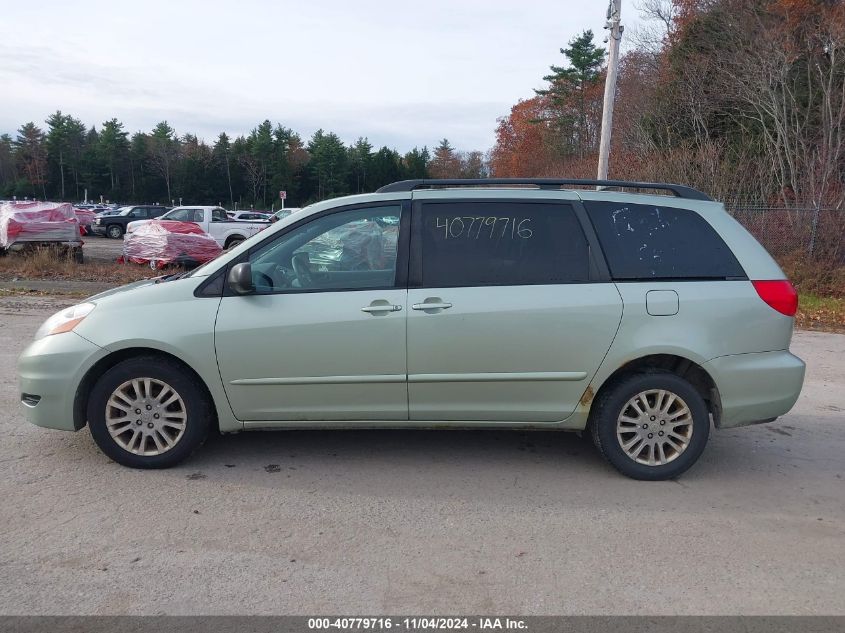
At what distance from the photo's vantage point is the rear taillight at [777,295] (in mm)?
4352

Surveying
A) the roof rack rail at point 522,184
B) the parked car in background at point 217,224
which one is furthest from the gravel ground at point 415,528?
the parked car in background at point 217,224

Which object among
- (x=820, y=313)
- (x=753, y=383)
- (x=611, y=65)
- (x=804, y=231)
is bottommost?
(x=820, y=313)

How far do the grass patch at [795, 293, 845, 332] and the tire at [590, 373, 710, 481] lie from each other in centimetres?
768

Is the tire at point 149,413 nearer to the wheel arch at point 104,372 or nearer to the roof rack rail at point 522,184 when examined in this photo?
the wheel arch at point 104,372

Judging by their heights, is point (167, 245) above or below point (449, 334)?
below

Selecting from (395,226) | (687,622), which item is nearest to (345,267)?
(395,226)

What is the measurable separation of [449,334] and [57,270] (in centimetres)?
1449

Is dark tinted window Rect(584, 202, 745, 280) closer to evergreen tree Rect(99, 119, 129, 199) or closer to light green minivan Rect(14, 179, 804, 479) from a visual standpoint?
light green minivan Rect(14, 179, 804, 479)

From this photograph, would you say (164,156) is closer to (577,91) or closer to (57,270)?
(577,91)

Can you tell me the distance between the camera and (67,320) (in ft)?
14.4

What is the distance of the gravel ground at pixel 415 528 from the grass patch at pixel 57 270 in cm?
1115

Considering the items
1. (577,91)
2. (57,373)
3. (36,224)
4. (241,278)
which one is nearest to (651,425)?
(241,278)

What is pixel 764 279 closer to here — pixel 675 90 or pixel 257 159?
pixel 675 90

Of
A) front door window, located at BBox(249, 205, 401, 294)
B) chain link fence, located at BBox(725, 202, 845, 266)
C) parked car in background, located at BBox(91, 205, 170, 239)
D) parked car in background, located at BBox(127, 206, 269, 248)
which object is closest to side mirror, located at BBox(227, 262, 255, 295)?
front door window, located at BBox(249, 205, 401, 294)
